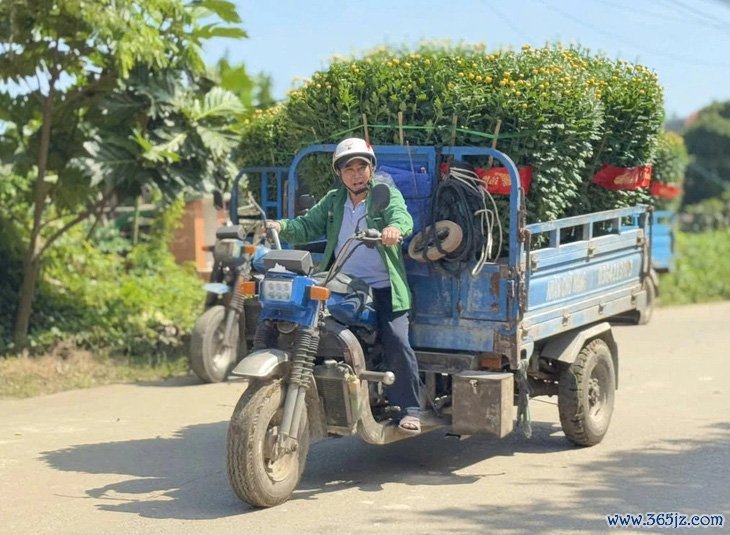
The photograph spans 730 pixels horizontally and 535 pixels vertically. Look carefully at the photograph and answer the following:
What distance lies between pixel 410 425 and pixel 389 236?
111 centimetres

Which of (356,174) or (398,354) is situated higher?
(356,174)

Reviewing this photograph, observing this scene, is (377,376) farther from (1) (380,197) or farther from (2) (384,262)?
(1) (380,197)

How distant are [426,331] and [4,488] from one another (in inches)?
103

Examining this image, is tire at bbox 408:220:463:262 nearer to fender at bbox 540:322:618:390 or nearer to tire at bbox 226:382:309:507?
fender at bbox 540:322:618:390

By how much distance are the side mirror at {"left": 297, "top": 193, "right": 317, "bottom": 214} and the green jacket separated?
0.91 m

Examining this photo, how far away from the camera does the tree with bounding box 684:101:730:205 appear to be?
112ft

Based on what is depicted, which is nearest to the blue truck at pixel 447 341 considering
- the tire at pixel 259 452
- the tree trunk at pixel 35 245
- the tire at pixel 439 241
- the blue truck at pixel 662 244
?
the tire at pixel 259 452

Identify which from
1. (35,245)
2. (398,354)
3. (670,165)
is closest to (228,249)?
(35,245)

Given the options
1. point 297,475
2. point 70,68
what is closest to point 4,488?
point 297,475

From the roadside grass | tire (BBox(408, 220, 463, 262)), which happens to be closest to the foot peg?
tire (BBox(408, 220, 463, 262))

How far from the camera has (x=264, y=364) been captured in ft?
19.8

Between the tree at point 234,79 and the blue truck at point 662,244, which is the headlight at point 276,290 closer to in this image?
the tree at point 234,79

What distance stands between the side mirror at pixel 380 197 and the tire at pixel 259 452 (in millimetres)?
1134

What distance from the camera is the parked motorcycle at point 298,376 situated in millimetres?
6004
